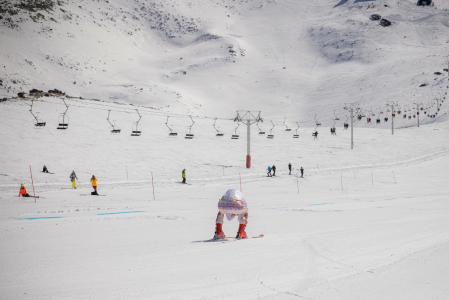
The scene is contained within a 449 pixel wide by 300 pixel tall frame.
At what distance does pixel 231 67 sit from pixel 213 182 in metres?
138

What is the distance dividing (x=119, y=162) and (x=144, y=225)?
103ft

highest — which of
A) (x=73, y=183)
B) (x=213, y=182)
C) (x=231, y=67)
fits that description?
(x=231, y=67)

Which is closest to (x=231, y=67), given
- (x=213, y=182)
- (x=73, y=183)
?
(x=213, y=182)

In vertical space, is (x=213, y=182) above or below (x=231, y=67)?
below

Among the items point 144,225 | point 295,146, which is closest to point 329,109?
point 295,146

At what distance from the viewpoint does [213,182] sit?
38.9 meters

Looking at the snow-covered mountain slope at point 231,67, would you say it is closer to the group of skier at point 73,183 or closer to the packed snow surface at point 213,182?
the packed snow surface at point 213,182

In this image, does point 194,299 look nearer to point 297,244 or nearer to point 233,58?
point 297,244

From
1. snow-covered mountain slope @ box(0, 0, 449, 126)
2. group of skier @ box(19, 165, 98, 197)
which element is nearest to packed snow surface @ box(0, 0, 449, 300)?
group of skier @ box(19, 165, 98, 197)

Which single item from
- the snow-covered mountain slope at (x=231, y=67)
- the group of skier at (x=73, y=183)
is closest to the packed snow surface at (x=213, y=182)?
the group of skier at (x=73, y=183)

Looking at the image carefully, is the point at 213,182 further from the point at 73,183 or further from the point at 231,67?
the point at 231,67

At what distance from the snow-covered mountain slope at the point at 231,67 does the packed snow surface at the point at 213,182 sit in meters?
1.05

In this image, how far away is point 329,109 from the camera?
130500 mm

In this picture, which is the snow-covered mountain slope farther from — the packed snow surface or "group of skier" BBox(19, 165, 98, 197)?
"group of skier" BBox(19, 165, 98, 197)
